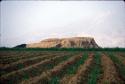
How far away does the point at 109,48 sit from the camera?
4841 cm

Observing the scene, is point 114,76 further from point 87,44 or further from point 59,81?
point 87,44

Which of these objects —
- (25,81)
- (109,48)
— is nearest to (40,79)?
(25,81)

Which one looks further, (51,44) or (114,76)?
(51,44)

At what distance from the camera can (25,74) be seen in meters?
11.6

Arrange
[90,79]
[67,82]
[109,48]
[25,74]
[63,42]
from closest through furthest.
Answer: [67,82]
[90,79]
[25,74]
[109,48]
[63,42]

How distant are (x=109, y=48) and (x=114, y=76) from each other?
38.2 m

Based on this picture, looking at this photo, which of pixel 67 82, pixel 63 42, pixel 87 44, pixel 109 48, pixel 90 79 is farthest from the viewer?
pixel 87 44

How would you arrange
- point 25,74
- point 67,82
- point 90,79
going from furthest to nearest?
point 25,74 → point 90,79 → point 67,82

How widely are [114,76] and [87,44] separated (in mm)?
81436

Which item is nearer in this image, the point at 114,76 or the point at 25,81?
the point at 25,81

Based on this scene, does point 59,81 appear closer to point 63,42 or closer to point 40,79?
point 40,79

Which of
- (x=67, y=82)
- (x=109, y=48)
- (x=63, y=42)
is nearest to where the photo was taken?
(x=67, y=82)

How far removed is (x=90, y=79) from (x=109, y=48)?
39.0 m

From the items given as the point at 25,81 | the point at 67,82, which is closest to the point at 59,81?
the point at 67,82
